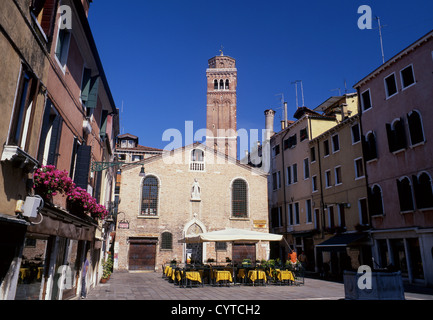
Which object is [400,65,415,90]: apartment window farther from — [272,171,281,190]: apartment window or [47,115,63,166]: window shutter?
[47,115,63,166]: window shutter

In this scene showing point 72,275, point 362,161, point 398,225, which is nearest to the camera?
point 72,275

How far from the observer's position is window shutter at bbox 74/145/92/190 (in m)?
9.45

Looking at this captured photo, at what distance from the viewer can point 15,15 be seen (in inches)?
196

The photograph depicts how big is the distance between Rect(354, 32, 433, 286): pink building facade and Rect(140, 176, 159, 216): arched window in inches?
629

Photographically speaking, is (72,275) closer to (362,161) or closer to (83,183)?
(83,183)

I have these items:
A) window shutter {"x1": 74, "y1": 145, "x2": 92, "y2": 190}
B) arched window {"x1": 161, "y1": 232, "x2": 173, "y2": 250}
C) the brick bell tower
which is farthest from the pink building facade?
the brick bell tower

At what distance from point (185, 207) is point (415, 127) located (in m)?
17.3

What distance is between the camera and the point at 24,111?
556 centimetres

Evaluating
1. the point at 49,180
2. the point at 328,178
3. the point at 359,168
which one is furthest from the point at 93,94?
the point at 328,178

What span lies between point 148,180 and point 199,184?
4274mm

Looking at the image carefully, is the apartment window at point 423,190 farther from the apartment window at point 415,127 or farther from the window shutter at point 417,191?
the apartment window at point 415,127

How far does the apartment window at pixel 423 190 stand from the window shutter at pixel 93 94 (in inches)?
582

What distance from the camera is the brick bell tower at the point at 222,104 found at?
56094 mm

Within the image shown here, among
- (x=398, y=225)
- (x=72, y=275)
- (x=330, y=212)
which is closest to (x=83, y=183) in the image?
(x=72, y=275)
